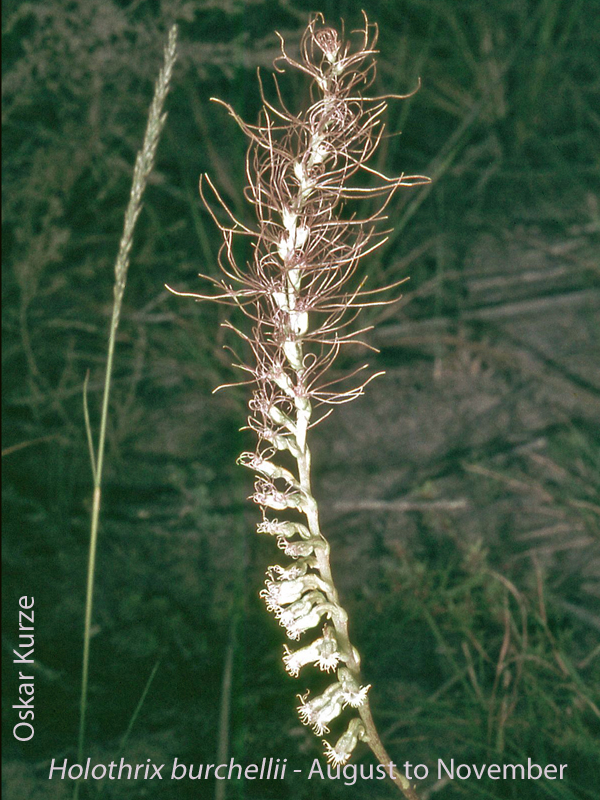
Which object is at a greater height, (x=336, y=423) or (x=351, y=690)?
(x=336, y=423)

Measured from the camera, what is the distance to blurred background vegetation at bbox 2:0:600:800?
1344mm

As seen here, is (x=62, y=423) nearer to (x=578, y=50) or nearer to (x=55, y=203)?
(x=55, y=203)

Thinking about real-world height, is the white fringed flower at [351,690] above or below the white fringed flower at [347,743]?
above

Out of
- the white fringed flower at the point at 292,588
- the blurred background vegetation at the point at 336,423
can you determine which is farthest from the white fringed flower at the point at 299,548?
the blurred background vegetation at the point at 336,423

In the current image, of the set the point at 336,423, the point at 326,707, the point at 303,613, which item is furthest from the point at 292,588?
the point at 336,423

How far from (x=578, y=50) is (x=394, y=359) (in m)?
1.79

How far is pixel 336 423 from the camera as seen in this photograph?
2100 mm

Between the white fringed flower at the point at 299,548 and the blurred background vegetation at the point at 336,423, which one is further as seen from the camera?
the blurred background vegetation at the point at 336,423

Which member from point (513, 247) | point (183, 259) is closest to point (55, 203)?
point (183, 259)

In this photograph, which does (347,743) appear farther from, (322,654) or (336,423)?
(336,423)

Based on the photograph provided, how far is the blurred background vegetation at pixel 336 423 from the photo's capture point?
4.41 ft

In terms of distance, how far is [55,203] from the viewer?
2.02m

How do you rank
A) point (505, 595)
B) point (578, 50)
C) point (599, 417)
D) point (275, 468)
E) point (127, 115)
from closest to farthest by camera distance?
point (275, 468), point (505, 595), point (599, 417), point (127, 115), point (578, 50)

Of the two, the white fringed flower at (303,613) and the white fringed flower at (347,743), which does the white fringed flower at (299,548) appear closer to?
the white fringed flower at (303,613)
